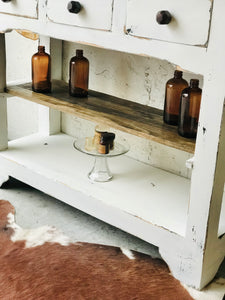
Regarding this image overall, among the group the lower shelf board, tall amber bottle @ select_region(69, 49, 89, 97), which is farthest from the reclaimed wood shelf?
the lower shelf board

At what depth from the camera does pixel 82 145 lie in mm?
2131

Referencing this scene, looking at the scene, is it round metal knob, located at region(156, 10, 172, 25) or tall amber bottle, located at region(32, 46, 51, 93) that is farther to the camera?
tall amber bottle, located at region(32, 46, 51, 93)

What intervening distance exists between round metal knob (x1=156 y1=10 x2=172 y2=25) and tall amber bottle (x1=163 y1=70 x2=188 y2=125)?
0.43 meters

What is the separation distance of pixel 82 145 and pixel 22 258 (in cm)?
57

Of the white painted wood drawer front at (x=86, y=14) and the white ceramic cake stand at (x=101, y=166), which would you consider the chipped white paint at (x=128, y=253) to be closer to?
the white ceramic cake stand at (x=101, y=166)

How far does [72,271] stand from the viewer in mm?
1767

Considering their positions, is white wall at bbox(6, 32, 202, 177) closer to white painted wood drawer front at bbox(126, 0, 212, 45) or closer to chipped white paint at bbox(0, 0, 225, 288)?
chipped white paint at bbox(0, 0, 225, 288)

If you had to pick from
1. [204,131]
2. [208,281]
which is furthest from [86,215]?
[204,131]

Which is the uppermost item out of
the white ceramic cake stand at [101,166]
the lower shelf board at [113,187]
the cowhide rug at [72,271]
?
the white ceramic cake stand at [101,166]

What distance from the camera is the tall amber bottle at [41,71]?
222 centimetres

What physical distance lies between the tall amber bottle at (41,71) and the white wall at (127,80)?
16 cm

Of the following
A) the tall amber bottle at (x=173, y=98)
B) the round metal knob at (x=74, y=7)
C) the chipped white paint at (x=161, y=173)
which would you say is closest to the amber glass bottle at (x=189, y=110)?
the tall amber bottle at (x=173, y=98)

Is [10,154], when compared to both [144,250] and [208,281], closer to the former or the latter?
[144,250]

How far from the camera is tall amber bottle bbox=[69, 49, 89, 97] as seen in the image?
7.11 ft
